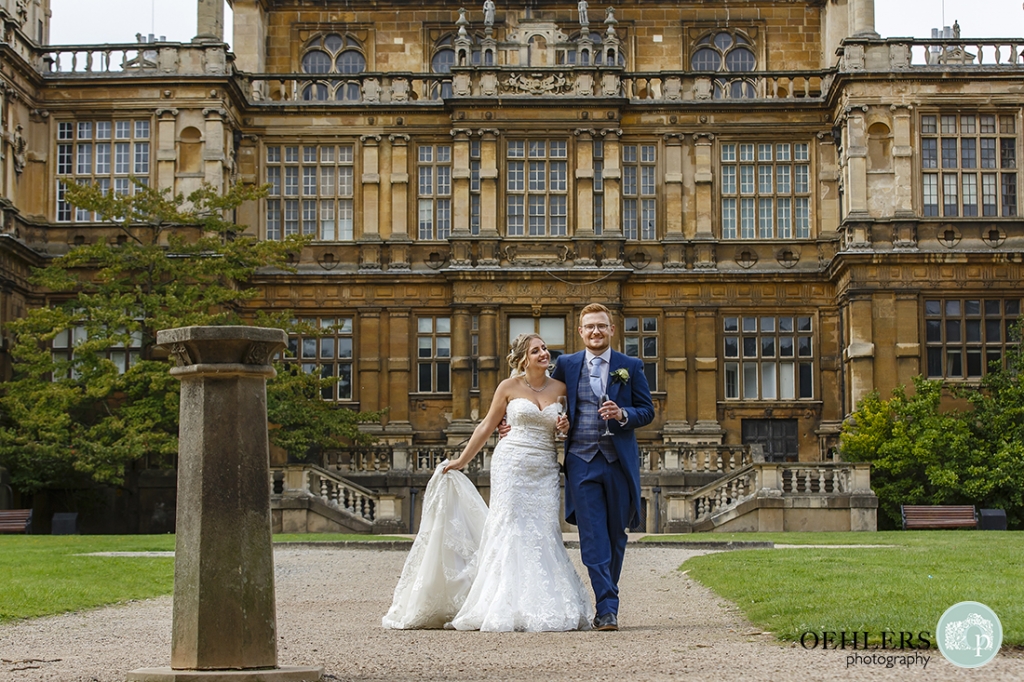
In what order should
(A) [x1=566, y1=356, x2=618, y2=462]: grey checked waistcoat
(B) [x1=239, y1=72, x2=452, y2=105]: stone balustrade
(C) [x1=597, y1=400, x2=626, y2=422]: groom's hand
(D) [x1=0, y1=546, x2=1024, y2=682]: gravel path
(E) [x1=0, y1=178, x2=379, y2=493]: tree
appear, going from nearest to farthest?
(D) [x1=0, y1=546, x2=1024, y2=682]: gravel path → (C) [x1=597, y1=400, x2=626, y2=422]: groom's hand → (A) [x1=566, y1=356, x2=618, y2=462]: grey checked waistcoat → (E) [x1=0, y1=178, x2=379, y2=493]: tree → (B) [x1=239, y1=72, x2=452, y2=105]: stone balustrade

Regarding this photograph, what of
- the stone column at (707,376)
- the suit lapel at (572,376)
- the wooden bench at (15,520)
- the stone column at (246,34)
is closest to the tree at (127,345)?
the wooden bench at (15,520)

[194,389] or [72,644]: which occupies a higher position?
[194,389]

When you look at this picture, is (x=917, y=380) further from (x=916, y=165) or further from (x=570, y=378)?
(x=570, y=378)

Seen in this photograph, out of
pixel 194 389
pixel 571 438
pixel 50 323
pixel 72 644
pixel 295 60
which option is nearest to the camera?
pixel 194 389

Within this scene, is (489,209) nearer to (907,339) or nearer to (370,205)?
(370,205)

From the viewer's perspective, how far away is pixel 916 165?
36969 mm

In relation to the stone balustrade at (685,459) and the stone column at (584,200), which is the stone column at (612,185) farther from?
the stone balustrade at (685,459)

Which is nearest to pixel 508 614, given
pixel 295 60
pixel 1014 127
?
pixel 1014 127

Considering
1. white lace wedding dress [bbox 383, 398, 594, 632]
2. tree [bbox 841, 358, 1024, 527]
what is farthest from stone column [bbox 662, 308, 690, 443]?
white lace wedding dress [bbox 383, 398, 594, 632]

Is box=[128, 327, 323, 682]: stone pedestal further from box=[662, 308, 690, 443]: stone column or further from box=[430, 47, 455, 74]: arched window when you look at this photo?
box=[430, 47, 455, 74]: arched window

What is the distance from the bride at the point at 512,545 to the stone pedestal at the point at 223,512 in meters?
3.29

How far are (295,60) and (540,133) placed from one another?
25.7ft

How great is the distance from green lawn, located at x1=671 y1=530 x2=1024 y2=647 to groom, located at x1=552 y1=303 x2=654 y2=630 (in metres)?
1.31

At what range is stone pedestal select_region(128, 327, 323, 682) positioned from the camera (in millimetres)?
8414
